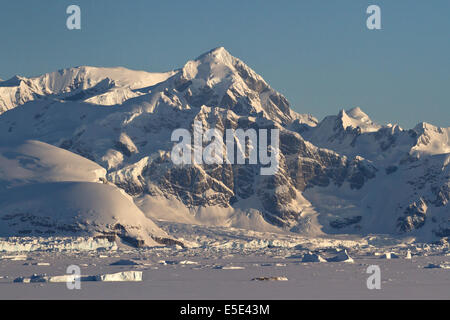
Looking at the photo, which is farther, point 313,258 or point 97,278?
point 313,258

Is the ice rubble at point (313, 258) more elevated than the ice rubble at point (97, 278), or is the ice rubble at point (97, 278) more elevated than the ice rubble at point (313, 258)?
the ice rubble at point (97, 278)

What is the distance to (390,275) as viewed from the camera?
125 metres

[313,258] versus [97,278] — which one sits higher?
[97,278]

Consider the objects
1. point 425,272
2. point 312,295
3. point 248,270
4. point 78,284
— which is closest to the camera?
point 312,295

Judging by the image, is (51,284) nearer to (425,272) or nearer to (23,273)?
(23,273)

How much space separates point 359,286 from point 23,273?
164 feet

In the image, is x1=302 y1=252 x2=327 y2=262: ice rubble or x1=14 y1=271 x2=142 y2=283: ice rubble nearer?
x1=14 y1=271 x2=142 y2=283: ice rubble

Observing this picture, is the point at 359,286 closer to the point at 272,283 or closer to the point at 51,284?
the point at 272,283

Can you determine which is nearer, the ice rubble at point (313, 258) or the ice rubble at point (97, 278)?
the ice rubble at point (97, 278)

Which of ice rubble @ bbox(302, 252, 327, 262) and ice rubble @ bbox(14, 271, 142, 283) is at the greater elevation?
ice rubble @ bbox(14, 271, 142, 283)
